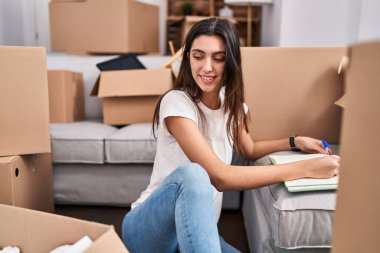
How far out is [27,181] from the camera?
4.00 feet

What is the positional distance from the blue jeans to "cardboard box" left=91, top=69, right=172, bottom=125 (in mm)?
941

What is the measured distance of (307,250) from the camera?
0.90 meters

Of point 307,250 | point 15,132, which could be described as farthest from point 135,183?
point 307,250

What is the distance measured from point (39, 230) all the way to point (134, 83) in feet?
3.59

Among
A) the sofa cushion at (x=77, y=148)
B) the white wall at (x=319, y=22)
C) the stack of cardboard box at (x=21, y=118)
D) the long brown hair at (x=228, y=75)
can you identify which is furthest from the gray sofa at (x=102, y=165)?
the white wall at (x=319, y=22)

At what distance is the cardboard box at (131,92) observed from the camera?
5.79 ft

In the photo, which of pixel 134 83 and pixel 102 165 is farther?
pixel 134 83

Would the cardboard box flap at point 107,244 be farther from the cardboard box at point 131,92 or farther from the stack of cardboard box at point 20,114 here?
the cardboard box at point 131,92

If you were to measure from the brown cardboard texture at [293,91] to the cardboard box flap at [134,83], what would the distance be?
0.52m

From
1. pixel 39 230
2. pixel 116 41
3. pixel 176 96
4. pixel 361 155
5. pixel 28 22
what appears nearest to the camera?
pixel 361 155

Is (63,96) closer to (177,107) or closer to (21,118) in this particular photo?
(21,118)

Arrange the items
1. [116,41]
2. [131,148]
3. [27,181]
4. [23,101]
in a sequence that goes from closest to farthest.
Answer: [23,101] < [27,181] < [131,148] < [116,41]

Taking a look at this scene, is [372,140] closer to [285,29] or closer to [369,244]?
[369,244]

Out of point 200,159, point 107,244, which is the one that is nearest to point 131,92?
point 200,159
